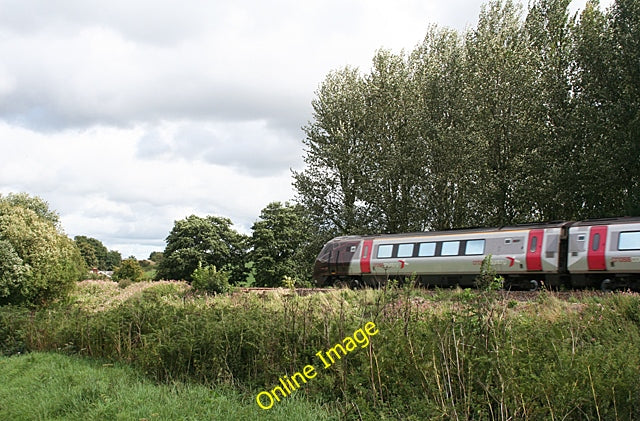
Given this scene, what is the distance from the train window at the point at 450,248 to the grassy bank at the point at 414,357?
8.93 metres

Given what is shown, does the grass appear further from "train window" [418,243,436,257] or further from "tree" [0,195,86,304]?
"train window" [418,243,436,257]

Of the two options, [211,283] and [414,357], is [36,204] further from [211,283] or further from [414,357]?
[414,357]

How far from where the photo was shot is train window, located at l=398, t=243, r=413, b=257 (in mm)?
18672

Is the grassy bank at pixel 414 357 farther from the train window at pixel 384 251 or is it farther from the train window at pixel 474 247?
the train window at pixel 384 251

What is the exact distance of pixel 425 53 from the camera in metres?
27.4

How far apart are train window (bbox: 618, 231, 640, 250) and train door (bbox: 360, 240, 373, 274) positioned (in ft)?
26.9

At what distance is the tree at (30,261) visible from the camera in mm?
14281

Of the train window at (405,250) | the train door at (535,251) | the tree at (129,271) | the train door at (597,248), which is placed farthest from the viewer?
the tree at (129,271)

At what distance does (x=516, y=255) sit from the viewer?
1606cm

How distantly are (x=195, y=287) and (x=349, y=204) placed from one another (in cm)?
1082

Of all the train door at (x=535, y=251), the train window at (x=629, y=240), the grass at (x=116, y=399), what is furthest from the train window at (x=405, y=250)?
the grass at (x=116, y=399)

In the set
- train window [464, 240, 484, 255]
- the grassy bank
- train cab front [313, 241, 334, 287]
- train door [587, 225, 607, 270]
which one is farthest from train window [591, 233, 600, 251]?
train cab front [313, 241, 334, 287]

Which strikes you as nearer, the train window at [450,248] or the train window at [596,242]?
the train window at [596,242]

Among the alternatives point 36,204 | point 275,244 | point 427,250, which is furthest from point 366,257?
point 36,204
